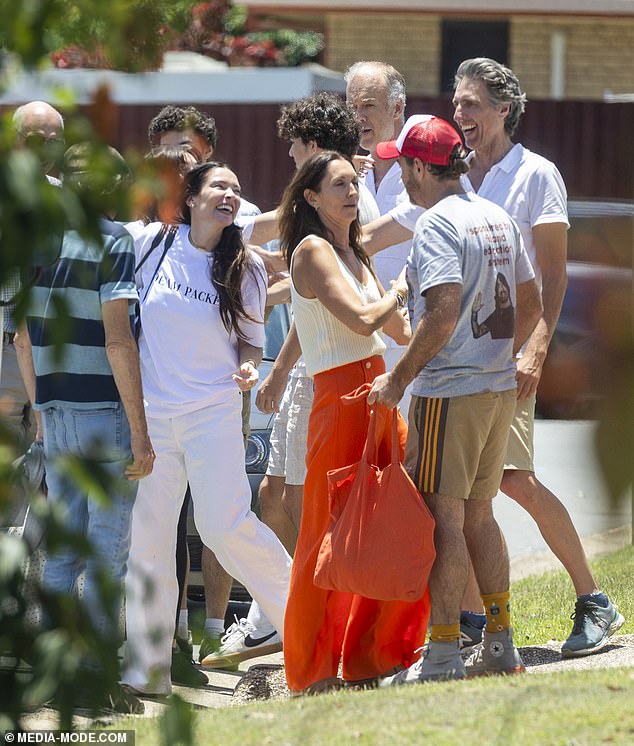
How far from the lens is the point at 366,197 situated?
16.5 feet

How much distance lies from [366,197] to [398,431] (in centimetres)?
116

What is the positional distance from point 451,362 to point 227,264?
3.16 feet

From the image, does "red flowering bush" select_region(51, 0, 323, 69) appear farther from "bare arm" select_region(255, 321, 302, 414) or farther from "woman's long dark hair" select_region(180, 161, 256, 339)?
"bare arm" select_region(255, 321, 302, 414)

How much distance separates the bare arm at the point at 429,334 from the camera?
155 inches

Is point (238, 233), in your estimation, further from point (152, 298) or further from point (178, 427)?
point (178, 427)

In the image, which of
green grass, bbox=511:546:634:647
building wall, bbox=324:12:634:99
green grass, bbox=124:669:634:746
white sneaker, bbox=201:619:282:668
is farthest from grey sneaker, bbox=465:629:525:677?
building wall, bbox=324:12:634:99

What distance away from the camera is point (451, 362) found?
13.4 ft

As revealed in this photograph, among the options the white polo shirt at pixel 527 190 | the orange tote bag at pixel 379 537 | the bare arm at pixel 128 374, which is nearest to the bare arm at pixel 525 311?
the white polo shirt at pixel 527 190

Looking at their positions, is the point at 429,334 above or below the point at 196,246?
below

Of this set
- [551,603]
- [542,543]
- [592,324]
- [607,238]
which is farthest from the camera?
[542,543]

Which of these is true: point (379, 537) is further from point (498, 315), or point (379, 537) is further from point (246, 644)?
point (246, 644)

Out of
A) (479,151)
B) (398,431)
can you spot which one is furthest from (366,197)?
(398,431)

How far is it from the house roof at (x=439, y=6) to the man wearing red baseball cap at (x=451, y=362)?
11.6 metres

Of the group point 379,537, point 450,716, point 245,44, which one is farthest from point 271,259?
point 245,44
